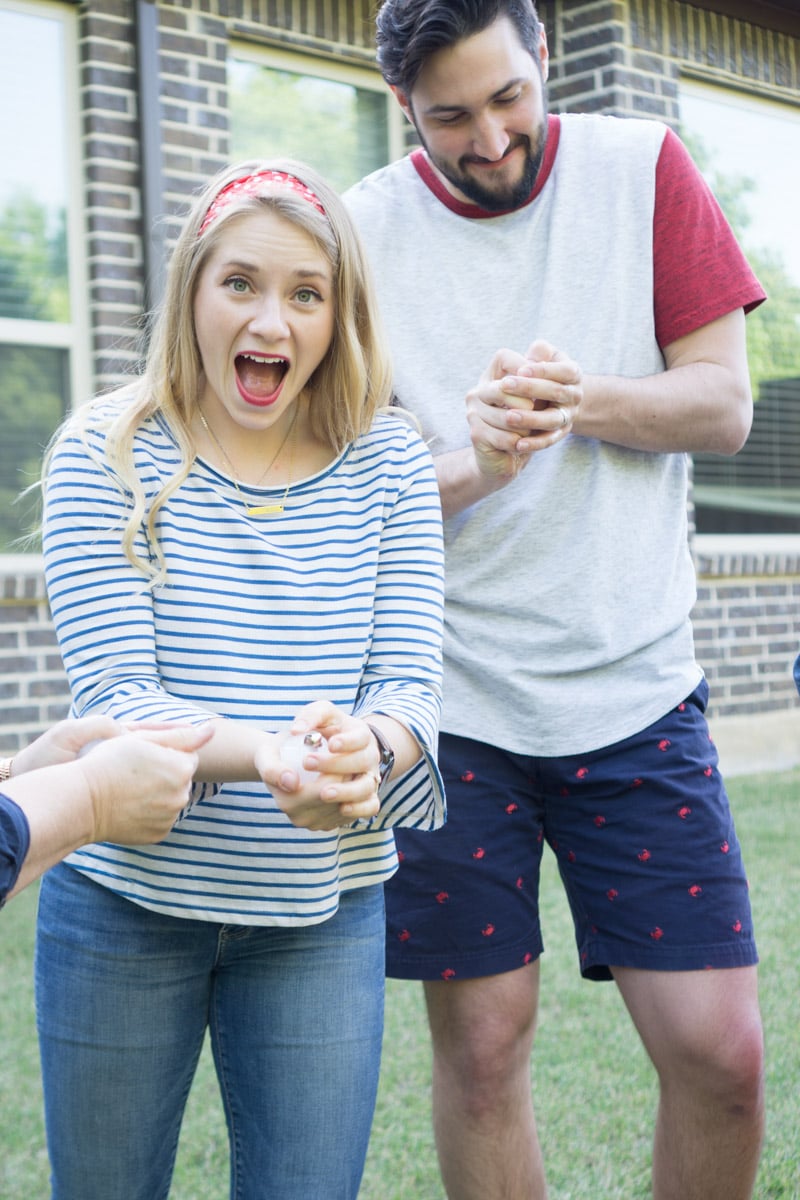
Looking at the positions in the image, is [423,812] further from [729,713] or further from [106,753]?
[729,713]

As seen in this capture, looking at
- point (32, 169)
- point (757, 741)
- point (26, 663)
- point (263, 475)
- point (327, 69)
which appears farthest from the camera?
point (757, 741)

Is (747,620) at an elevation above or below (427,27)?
below

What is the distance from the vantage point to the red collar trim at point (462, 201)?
2.53 metres

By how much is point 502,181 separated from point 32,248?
410 cm

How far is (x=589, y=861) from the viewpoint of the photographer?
2.50 m

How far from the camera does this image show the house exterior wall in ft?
19.4

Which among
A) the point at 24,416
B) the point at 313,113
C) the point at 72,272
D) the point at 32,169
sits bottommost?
the point at 24,416

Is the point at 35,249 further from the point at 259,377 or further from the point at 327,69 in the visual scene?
the point at 259,377

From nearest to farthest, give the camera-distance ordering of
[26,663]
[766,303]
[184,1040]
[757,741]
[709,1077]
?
[184,1040], [709,1077], [26,663], [757,741], [766,303]

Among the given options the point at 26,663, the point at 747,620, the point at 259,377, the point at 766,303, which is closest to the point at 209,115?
the point at 26,663

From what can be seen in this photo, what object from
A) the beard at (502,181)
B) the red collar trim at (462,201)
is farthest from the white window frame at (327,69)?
the beard at (502,181)

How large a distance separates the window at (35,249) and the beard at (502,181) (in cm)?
390

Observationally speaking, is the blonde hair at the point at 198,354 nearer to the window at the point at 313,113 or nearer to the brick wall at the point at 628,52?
the window at the point at 313,113

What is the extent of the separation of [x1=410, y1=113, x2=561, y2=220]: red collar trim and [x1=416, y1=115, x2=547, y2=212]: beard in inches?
0.7
